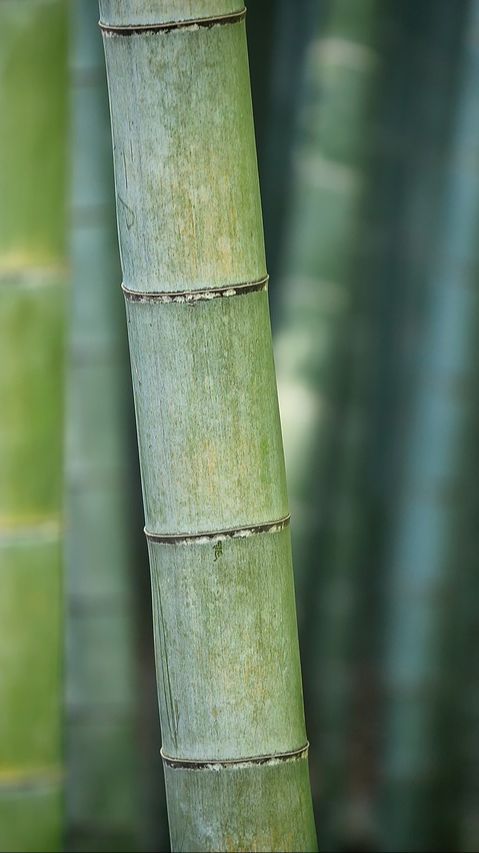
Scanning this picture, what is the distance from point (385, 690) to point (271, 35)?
38.6 inches

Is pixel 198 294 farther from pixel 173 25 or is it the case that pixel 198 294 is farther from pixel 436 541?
pixel 436 541

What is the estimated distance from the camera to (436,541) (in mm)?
1511

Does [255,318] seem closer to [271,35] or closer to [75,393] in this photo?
[75,393]

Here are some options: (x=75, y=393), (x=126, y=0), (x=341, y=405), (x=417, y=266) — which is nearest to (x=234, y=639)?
(x=126, y=0)

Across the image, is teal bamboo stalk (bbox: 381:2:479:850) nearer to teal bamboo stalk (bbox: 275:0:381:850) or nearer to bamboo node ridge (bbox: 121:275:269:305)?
teal bamboo stalk (bbox: 275:0:381:850)

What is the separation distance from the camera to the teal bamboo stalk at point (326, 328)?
149 centimetres

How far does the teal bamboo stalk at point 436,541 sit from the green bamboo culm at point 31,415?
0.47 m

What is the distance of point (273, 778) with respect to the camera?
78cm

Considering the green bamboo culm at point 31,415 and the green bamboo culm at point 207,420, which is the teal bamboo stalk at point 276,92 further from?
the green bamboo culm at point 207,420

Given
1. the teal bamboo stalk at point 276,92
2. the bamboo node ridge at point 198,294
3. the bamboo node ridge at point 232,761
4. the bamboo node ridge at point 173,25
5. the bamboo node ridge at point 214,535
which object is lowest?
the bamboo node ridge at point 232,761

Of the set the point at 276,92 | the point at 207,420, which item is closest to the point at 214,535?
the point at 207,420

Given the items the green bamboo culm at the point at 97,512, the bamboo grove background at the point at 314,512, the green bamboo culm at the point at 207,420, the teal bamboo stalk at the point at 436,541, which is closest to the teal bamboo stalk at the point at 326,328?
the bamboo grove background at the point at 314,512

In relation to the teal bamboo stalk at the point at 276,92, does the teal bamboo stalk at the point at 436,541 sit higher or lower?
lower

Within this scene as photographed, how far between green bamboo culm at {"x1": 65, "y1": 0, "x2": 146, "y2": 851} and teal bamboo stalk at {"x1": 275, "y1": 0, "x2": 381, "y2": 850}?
23 cm
